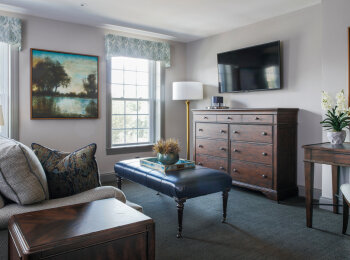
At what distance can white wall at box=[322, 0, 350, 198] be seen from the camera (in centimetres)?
330

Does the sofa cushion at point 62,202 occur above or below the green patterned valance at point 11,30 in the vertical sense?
below

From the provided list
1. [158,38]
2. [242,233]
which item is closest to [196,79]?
[158,38]

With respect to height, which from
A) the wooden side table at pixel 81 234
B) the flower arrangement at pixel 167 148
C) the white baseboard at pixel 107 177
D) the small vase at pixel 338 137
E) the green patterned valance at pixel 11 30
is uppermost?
the green patterned valance at pixel 11 30

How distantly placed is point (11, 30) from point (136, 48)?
190 centimetres

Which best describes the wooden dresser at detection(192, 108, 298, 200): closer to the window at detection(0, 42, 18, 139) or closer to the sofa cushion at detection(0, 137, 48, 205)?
the window at detection(0, 42, 18, 139)

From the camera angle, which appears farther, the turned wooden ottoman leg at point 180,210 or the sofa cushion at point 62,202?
the turned wooden ottoman leg at point 180,210

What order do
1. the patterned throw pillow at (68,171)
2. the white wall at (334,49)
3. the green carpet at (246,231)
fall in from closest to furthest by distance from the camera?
the patterned throw pillow at (68,171)
the green carpet at (246,231)
the white wall at (334,49)

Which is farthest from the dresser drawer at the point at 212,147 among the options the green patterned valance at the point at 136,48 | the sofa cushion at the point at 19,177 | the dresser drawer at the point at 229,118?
the sofa cushion at the point at 19,177

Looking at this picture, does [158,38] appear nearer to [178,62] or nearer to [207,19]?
[178,62]

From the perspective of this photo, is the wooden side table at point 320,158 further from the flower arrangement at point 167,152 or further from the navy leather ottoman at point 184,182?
the flower arrangement at point 167,152

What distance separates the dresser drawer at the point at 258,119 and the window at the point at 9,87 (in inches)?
124

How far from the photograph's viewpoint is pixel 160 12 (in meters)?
4.16

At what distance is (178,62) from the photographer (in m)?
5.80

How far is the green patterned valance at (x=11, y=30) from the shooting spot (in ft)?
12.9
